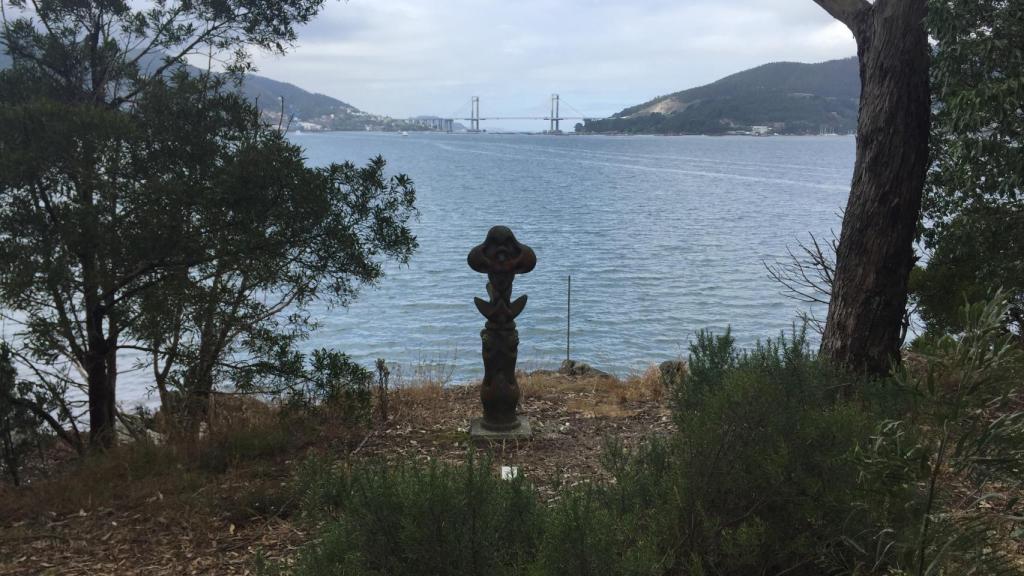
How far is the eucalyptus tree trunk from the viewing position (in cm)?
634

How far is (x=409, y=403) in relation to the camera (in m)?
8.78

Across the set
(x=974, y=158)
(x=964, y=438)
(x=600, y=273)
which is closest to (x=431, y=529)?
(x=964, y=438)

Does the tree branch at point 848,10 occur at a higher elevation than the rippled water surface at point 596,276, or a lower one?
higher

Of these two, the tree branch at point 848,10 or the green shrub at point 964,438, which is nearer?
the green shrub at point 964,438

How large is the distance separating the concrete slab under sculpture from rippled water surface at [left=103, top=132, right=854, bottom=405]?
2009 millimetres

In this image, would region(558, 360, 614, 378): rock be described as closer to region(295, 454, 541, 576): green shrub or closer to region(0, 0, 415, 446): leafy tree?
region(0, 0, 415, 446): leafy tree

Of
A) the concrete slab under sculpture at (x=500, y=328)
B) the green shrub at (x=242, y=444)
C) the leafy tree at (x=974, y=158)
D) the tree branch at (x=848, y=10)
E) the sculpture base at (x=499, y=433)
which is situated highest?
the tree branch at (x=848, y=10)

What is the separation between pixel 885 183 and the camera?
6.36m

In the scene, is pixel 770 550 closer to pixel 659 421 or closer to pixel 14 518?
pixel 659 421

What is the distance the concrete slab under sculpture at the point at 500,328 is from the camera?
7.31 metres

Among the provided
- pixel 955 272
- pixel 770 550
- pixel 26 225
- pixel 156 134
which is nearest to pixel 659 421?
pixel 955 272

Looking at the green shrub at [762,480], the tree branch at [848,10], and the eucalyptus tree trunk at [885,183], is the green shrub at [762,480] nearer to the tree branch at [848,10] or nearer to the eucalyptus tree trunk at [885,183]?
the eucalyptus tree trunk at [885,183]

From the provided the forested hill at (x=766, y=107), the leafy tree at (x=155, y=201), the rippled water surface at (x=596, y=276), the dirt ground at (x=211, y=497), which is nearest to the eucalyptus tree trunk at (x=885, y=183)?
the dirt ground at (x=211, y=497)

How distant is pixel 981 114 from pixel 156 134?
6203 mm
